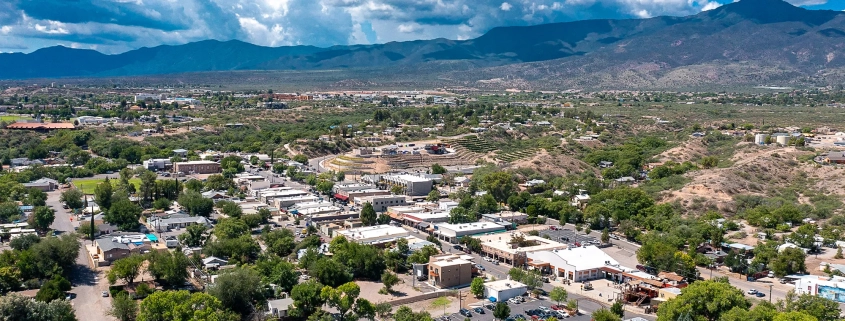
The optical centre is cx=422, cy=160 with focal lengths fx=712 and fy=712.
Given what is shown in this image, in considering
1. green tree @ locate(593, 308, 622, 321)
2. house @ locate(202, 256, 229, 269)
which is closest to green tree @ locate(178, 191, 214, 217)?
house @ locate(202, 256, 229, 269)

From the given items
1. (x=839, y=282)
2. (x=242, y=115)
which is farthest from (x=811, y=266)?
(x=242, y=115)

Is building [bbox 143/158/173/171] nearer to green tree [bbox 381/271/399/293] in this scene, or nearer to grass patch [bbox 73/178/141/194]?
grass patch [bbox 73/178/141/194]

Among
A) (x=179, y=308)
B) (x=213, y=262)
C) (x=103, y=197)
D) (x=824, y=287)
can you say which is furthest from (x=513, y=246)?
(x=103, y=197)

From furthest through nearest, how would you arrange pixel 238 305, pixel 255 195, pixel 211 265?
pixel 255 195
pixel 211 265
pixel 238 305

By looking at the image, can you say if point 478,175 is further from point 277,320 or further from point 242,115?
point 242,115

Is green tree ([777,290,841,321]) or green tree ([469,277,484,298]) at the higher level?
green tree ([777,290,841,321])

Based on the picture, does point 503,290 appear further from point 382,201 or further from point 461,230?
point 382,201

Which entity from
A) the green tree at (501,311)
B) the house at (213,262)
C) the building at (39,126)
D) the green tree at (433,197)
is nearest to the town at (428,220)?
the green tree at (501,311)
